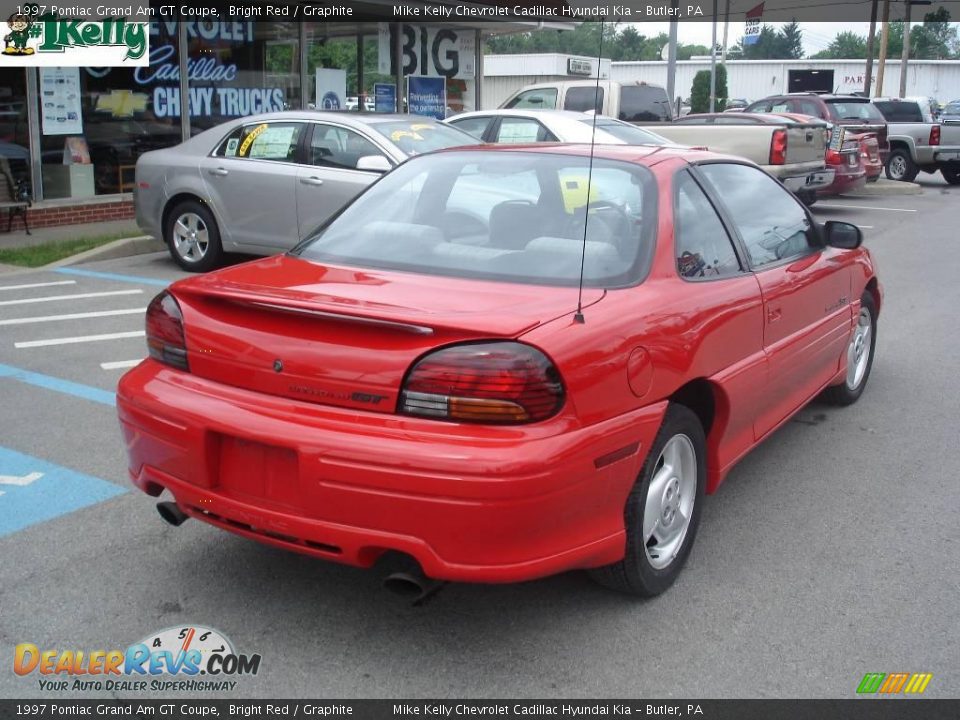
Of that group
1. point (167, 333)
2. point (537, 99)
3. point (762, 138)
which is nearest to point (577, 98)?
point (537, 99)

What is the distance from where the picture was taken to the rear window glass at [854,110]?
763 inches

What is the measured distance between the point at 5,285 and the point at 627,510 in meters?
7.96

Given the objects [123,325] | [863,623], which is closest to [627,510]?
[863,623]

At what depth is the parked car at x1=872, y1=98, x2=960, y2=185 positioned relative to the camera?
21.8 metres

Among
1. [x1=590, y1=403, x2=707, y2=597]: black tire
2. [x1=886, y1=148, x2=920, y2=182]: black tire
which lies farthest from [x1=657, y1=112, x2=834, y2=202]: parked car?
[x1=590, y1=403, x2=707, y2=597]: black tire

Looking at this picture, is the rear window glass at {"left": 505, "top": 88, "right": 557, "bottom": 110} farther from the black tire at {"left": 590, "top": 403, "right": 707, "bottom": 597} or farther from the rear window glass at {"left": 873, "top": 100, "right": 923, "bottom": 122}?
the black tire at {"left": 590, "top": 403, "right": 707, "bottom": 597}

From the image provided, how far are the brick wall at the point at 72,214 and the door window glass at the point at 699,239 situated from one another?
10.7 m

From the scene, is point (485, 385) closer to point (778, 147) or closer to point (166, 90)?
point (778, 147)

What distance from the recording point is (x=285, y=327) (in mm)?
3373

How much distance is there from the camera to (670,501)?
381 centimetres

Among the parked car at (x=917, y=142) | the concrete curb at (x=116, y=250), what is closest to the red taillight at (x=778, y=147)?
the concrete curb at (x=116, y=250)

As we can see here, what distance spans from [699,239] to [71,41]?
11.7 metres

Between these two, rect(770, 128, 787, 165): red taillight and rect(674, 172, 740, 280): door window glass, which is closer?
rect(674, 172, 740, 280): door window glass

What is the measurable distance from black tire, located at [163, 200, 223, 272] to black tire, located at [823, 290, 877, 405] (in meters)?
6.25
